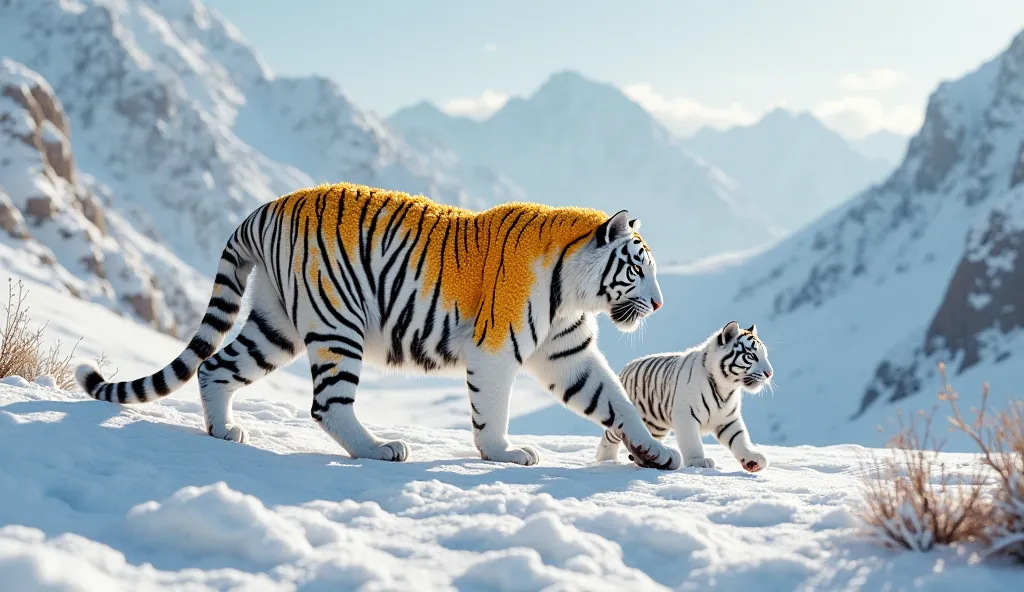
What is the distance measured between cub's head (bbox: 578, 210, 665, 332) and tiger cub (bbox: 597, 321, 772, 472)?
1048 millimetres

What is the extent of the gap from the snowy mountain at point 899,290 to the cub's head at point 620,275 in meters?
31.3

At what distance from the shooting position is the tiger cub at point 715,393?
21.6 feet

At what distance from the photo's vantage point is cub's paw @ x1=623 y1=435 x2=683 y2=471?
5738mm

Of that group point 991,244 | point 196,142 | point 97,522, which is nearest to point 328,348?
point 97,522

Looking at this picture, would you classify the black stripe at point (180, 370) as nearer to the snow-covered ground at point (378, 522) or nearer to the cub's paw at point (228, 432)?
the snow-covered ground at point (378, 522)

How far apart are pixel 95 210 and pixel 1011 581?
7354 centimetres

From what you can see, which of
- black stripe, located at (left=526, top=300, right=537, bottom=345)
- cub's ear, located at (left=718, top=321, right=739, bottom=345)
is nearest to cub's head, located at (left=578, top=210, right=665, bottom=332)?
black stripe, located at (left=526, top=300, right=537, bottom=345)

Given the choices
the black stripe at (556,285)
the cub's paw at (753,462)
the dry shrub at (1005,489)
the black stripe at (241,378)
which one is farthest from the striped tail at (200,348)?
the dry shrub at (1005,489)

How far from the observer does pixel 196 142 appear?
17725cm

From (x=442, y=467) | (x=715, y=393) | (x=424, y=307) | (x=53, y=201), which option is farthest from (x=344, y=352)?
(x=53, y=201)

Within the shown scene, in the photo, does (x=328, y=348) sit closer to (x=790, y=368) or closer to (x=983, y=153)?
(x=790, y=368)

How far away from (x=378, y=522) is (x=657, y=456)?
2389mm

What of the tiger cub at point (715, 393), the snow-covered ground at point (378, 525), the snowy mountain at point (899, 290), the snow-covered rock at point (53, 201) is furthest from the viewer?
the snowy mountain at point (899, 290)

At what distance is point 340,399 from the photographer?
5488 millimetres
